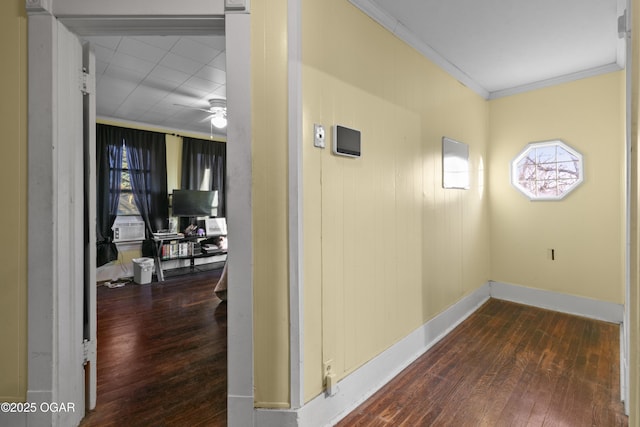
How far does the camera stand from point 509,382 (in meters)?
2.12

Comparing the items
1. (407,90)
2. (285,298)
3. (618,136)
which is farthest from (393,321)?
(618,136)

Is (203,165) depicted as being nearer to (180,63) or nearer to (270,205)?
(180,63)

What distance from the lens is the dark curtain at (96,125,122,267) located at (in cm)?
467

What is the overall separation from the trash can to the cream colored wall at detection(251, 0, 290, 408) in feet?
13.2

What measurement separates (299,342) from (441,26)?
8.47 feet

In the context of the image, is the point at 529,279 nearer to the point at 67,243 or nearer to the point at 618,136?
the point at 618,136

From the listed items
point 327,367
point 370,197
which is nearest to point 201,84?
point 370,197

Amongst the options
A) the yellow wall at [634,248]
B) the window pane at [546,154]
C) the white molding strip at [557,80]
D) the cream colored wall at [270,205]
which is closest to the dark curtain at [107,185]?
the cream colored wall at [270,205]

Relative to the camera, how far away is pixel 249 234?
1546mm

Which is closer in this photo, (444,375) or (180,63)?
(444,375)

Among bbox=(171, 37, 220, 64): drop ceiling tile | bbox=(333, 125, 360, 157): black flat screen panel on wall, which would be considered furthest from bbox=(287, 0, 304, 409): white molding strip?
bbox=(171, 37, 220, 64): drop ceiling tile

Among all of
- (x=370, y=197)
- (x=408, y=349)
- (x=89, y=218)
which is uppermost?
(x=370, y=197)
